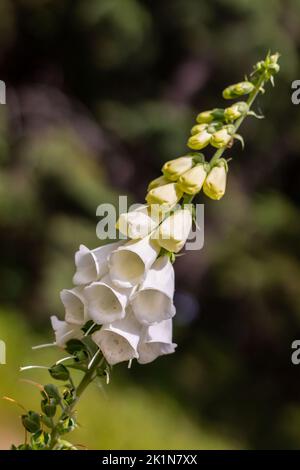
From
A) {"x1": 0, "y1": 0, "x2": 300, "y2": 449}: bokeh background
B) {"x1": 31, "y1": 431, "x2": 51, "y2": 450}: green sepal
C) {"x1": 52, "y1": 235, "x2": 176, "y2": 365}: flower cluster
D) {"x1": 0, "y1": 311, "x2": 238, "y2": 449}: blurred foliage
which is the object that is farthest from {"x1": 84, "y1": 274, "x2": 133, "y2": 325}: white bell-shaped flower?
{"x1": 0, "y1": 0, "x2": 300, "y2": 449}: bokeh background

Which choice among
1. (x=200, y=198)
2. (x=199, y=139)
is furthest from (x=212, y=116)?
(x=200, y=198)

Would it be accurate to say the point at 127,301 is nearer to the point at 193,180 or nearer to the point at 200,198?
the point at 193,180

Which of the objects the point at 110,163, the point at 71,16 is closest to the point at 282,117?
the point at 110,163

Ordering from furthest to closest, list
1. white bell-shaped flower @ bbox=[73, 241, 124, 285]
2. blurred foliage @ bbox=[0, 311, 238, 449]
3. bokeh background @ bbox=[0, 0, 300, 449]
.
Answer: bokeh background @ bbox=[0, 0, 300, 449] → blurred foliage @ bbox=[0, 311, 238, 449] → white bell-shaped flower @ bbox=[73, 241, 124, 285]

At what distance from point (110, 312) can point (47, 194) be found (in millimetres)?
3035

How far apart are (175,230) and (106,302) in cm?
9

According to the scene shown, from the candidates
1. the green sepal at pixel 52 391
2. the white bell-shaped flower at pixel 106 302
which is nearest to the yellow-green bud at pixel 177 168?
the white bell-shaped flower at pixel 106 302

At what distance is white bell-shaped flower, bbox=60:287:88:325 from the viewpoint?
677 mm

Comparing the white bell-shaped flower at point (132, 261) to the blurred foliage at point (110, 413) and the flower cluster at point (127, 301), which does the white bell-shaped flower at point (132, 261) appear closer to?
the flower cluster at point (127, 301)

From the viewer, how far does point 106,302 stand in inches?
25.9

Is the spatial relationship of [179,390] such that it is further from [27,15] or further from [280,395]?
Result: [27,15]

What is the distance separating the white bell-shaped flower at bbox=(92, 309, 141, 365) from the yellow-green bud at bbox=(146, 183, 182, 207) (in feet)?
0.35

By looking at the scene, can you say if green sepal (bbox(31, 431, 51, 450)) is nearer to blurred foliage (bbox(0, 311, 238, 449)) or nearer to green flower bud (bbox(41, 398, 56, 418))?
green flower bud (bbox(41, 398, 56, 418))

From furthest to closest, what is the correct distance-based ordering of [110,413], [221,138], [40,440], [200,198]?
[200,198]
[110,413]
[221,138]
[40,440]
